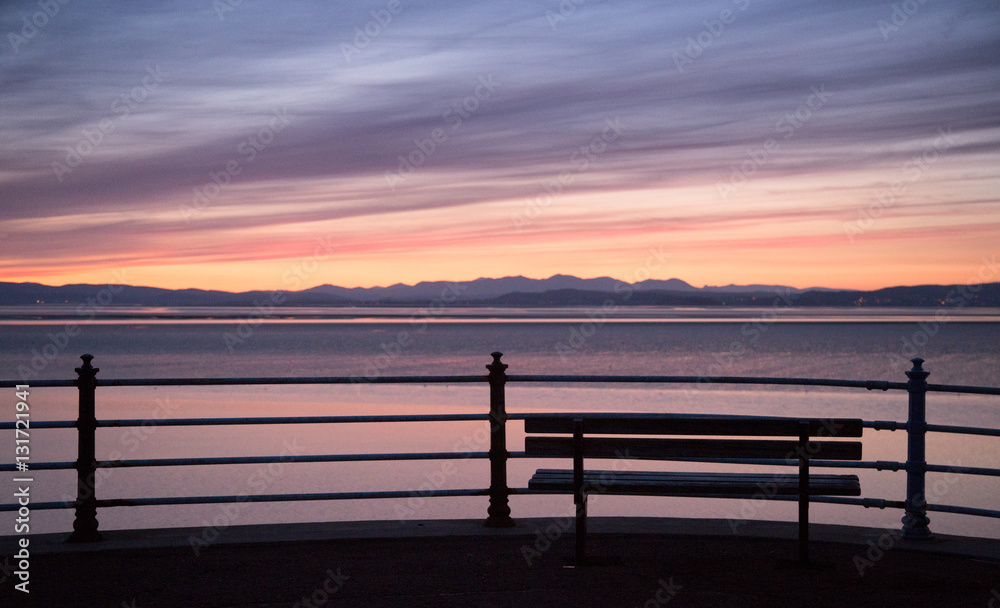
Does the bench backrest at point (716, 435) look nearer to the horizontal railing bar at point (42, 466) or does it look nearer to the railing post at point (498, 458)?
the railing post at point (498, 458)

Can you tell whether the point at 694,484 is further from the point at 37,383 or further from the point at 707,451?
the point at 37,383

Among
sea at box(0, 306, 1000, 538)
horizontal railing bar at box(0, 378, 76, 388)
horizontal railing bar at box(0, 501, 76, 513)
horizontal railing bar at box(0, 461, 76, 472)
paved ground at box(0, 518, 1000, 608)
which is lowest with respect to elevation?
sea at box(0, 306, 1000, 538)

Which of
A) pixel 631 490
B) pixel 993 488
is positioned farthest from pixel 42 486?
pixel 993 488

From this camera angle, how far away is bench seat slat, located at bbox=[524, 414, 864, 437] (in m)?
5.61

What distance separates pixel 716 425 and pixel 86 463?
464 cm

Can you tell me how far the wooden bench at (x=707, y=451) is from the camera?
561 cm

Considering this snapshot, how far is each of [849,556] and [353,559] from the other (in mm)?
3426

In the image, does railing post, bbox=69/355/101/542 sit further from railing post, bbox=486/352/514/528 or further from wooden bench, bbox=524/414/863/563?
wooden bench, bbox=524/414/863/563

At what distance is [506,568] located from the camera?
5.62 meters

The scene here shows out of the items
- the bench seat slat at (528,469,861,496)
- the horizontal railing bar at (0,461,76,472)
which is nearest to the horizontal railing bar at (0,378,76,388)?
the horizontal railing bar at (0,461,76,472)

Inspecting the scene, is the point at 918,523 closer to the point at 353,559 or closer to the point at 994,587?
the point at 994,587

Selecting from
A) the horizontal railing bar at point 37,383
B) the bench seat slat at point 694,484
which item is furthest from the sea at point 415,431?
the bench seat slat at point 694,484

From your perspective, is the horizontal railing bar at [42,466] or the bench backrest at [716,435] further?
the horizontal railing bar at [42,466]

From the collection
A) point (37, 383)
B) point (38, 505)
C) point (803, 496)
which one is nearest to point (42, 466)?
point (38, 505)
